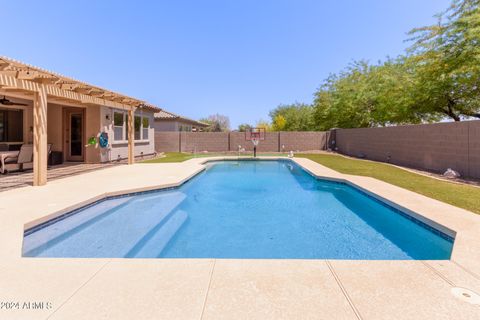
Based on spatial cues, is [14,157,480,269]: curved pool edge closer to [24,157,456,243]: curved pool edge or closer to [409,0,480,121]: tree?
[24,157,456,243]: curved pool edge

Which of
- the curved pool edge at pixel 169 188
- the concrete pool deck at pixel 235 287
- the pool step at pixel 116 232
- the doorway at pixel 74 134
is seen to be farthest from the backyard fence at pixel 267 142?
the concrete pool deck at pixel 235 287

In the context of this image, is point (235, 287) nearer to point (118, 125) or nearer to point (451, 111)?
point (118, 125)

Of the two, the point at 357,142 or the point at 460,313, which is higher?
the point at 357,142

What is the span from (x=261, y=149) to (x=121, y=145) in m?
10.7

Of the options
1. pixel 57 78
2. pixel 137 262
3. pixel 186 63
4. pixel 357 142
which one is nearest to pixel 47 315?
pixel 137 262

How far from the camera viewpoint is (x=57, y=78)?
6957 mm

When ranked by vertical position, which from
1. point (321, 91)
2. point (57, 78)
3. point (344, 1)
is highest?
point (344, 1)

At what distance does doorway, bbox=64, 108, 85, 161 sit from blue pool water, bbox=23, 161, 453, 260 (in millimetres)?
7586

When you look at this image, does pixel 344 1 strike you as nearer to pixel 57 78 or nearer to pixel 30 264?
pixel 57 78

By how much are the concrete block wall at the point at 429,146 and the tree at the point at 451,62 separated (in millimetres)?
2705

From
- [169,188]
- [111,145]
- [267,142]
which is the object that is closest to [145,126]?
[111,145]

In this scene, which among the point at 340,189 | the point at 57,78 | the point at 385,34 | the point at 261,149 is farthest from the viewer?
the point at 261,149

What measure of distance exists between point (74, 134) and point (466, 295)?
14036mm

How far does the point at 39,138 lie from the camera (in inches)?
268
